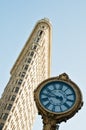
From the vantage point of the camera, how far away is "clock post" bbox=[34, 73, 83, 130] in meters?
7.19

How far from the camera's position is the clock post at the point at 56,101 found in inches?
283

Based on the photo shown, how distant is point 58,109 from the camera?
7238 millimetres

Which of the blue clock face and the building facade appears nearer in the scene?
the blue clock face

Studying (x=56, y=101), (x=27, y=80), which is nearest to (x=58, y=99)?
(x=56, y=101)

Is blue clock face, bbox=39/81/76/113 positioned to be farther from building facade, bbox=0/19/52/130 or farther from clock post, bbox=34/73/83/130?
building facade, bbox=0/19/52/130

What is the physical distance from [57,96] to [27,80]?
85.0 meters

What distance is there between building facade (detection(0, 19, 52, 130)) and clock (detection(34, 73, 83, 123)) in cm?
7108

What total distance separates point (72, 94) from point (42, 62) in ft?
324

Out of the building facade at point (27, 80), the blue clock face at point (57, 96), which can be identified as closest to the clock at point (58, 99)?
Answer: the blue clock face at point (57, 96)

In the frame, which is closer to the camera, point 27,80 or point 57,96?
point 57,96

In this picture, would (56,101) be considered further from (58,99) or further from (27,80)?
(27,80)

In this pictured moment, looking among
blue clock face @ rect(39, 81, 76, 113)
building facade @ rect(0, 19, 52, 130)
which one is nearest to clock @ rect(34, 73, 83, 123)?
blue clock face @ rect(39, 81, 76, 113)

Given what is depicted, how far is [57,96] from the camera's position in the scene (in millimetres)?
7297

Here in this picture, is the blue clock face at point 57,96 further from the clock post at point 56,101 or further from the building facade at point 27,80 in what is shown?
the building facade at point 27,80
